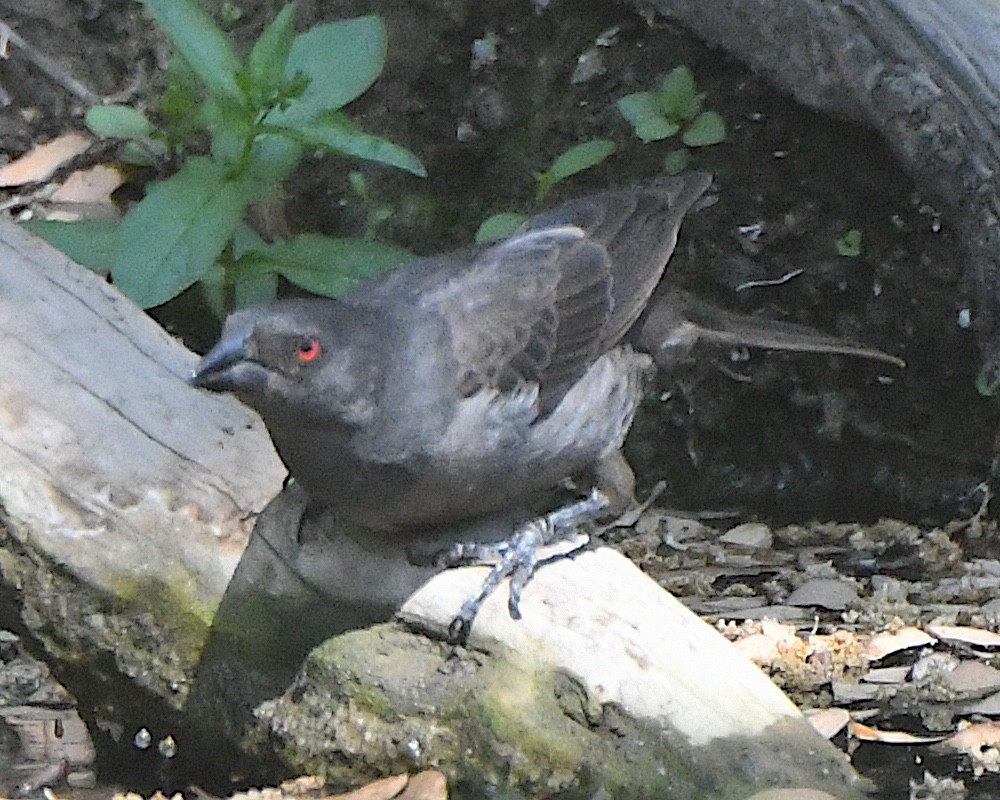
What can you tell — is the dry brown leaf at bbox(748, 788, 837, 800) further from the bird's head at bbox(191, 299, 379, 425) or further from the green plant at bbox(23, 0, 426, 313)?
the green plant at bbox(23, 0, 426, 313)

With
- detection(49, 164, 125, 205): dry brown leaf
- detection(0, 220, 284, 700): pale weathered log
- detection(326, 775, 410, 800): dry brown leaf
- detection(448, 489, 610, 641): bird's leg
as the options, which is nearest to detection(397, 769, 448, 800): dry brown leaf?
detection(326, 775, 410, 800): dry brown leaf

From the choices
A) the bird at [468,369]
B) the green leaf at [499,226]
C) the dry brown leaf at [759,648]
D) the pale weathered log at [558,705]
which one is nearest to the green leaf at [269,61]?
the bird at [468,369]

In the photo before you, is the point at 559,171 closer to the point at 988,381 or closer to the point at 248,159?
the point at 248,159

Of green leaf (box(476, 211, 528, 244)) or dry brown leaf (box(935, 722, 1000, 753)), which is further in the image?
green leaf (box(476, 211, 528, 244))

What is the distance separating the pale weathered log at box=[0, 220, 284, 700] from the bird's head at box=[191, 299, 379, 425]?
317 mm

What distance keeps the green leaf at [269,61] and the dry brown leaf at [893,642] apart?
81.2 inches

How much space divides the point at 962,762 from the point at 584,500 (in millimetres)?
1053

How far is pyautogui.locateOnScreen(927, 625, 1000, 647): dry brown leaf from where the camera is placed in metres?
3.84

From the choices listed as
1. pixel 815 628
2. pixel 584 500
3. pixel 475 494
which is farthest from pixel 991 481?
pixel 475 494

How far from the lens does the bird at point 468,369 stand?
3.14 meters

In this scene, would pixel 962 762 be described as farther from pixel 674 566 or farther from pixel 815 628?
pixel 674 566

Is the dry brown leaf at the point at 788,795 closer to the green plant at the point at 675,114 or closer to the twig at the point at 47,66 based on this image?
the green plant at the point at 675,114

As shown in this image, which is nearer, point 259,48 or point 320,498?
point 320,498

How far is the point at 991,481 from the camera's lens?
4617 millimetres
